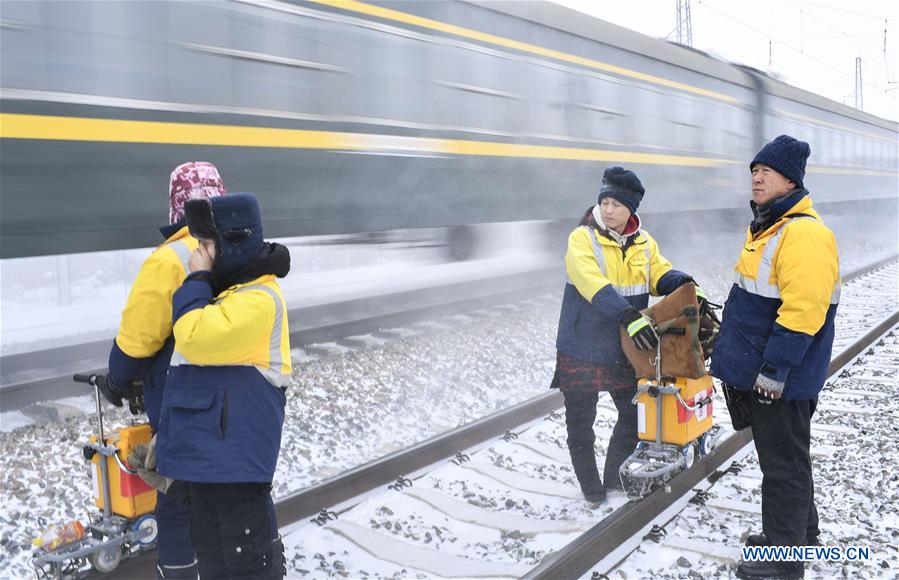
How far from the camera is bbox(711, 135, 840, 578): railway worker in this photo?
9.44 feet

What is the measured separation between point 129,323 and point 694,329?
A: 245 centimetres

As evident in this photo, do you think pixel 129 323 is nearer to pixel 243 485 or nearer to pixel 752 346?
pixel 243 485

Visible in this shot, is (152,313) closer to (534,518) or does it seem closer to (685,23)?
(534,518)

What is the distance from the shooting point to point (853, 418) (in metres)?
5.25

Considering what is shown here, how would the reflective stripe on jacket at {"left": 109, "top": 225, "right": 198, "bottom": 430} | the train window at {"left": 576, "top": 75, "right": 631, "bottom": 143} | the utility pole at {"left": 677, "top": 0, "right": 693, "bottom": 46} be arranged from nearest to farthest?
the reflective stripe on jacket at {"left": 109, "top": 225, "right": 198, "bottom": 430}
the train window at {"left": 576, "top": 75, "right": 631, "bottom": 143}
the utility pole at {"left": 677, "top": 0, "right": 693, "bottom": 46}

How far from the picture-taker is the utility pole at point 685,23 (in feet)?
75.6

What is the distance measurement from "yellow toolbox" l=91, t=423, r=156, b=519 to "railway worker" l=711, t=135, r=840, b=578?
7.57ft

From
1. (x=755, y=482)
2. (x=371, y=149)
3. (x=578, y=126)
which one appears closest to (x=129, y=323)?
(x=755, y=482)

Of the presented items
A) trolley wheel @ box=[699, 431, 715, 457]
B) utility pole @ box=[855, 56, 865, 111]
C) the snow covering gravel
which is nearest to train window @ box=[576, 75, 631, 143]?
the snow covering gravel

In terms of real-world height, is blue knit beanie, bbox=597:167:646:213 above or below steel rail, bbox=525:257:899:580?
above

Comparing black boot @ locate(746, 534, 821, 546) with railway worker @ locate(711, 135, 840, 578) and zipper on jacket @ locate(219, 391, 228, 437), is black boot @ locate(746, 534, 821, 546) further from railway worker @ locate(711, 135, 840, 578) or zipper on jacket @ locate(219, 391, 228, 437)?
zipper on jacket @ locate(219, 391, 228, 437)

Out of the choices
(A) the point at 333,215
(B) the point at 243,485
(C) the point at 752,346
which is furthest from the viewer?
(A) the point at 333,215

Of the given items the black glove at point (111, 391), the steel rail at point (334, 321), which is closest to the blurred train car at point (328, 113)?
the steel rail at point (334, 321)

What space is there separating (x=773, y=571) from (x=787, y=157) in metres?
1.65
